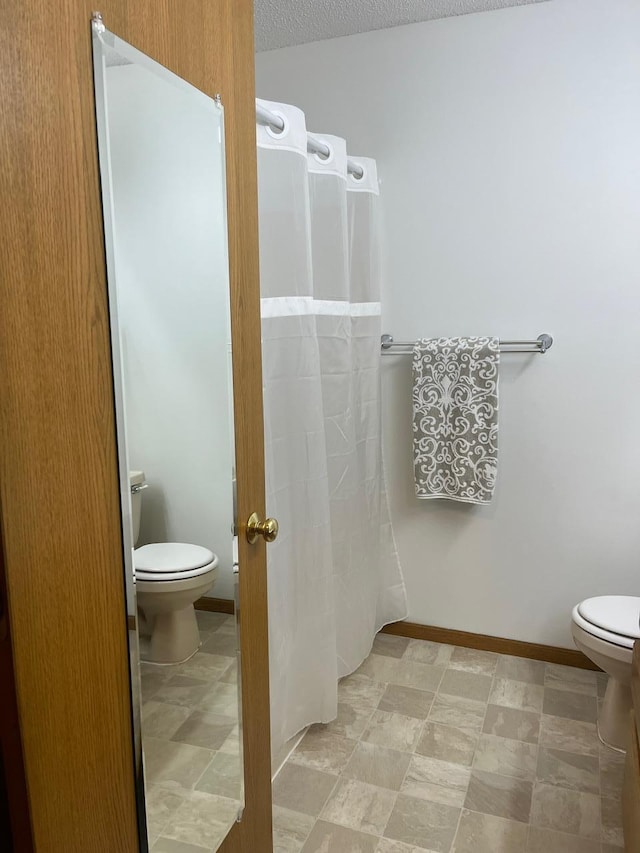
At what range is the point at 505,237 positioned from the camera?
250 centimetres

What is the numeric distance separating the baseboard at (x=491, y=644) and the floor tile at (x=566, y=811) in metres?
0.72

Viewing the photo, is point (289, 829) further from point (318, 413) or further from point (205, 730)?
point (318, 413)

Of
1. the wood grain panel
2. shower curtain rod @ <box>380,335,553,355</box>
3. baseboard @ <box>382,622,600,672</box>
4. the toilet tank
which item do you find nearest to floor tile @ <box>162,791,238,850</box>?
the wood grain panel

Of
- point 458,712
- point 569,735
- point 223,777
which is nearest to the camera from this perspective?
point 223,777

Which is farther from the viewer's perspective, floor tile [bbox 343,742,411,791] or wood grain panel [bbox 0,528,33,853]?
floor tile [bbox 343,742,411,791]

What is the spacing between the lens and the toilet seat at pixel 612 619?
80.8 inches

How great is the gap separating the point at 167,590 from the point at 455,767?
1463 millimetres

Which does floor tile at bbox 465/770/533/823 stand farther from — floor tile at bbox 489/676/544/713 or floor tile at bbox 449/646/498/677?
floor tile at bbox 449/646/498/677

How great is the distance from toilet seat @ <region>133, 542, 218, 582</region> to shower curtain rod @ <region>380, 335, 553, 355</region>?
1.64 m

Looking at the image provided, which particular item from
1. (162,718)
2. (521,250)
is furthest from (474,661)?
(162,718)

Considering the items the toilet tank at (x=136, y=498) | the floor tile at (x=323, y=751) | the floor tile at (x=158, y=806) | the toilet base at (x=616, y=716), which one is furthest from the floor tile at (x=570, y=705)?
the toilet tank at (x=136, y=498)

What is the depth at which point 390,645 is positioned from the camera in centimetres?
280

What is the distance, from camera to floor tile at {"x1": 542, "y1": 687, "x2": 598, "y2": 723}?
2.31 m

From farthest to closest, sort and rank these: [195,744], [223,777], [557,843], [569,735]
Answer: [569,735] < [557,843] < [223,777] < [195,744]
